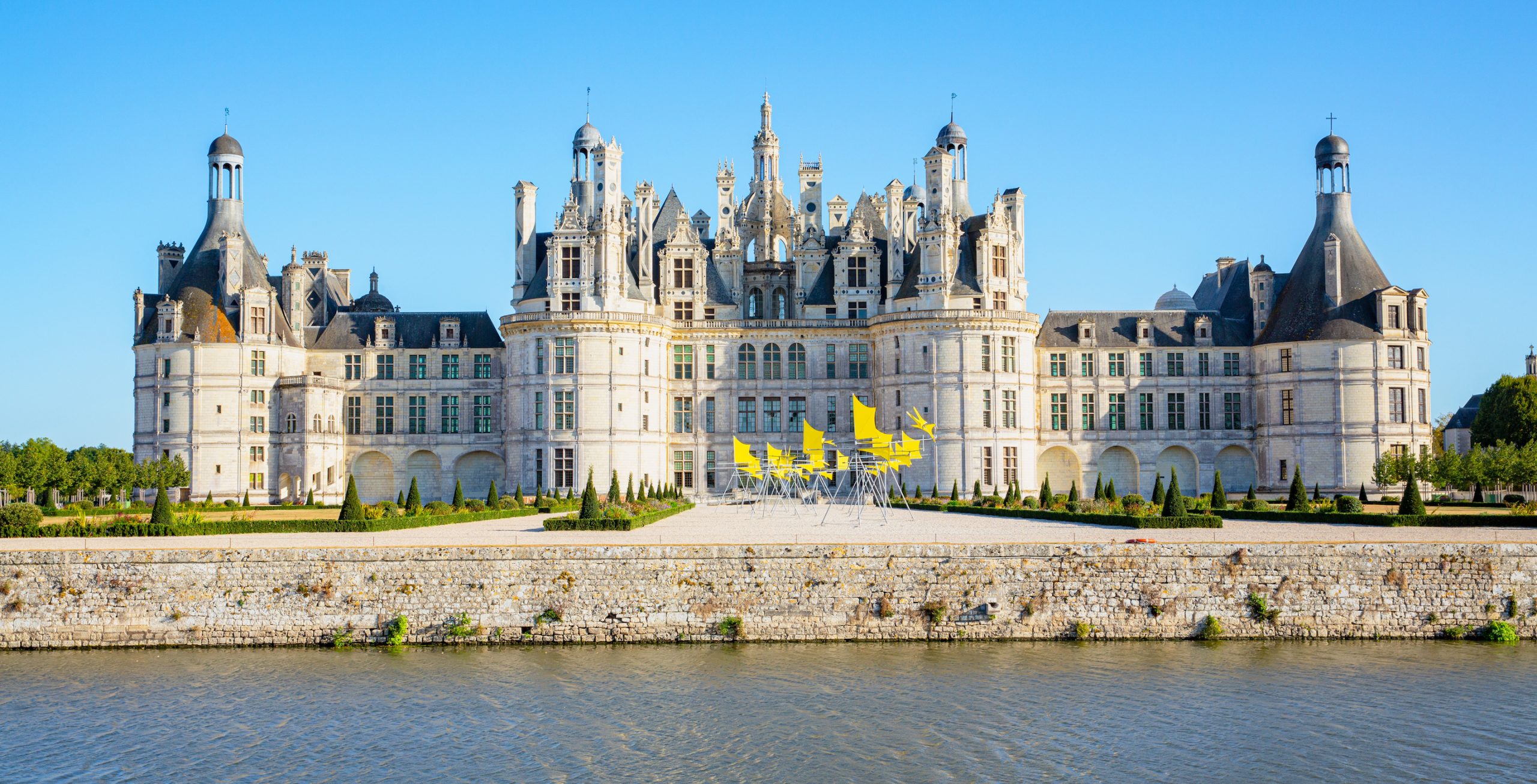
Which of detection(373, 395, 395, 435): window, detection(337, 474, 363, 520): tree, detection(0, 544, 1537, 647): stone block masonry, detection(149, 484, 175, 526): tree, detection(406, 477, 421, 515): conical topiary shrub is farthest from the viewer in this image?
detection(373, 395, 395, 435): window

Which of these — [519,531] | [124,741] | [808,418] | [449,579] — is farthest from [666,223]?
[124,741]

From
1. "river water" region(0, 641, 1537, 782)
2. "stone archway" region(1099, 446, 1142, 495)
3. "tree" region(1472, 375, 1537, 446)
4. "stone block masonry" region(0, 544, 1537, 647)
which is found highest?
"tree" region(1472, 375, 1537, 446)

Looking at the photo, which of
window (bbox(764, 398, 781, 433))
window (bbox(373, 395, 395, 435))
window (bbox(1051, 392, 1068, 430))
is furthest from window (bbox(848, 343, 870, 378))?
window (bbox(373, 395, 395, 435))

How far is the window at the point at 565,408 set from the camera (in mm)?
66062

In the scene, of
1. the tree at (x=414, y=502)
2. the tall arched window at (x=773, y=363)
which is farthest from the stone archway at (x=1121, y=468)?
the tree at (x=414, y=502)

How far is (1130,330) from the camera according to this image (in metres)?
71.5

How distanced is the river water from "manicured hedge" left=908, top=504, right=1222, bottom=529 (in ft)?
28.3

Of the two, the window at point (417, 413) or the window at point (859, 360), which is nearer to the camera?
the window at point (859, 360)

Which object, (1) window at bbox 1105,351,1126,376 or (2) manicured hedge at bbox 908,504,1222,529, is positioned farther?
(1) window at bbox 1105,351,1126,376

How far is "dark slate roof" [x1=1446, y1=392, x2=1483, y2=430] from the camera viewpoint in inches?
3799

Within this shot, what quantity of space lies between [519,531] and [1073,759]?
69.9 ft

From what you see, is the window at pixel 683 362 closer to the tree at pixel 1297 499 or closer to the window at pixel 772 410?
the window at pixel 772 410

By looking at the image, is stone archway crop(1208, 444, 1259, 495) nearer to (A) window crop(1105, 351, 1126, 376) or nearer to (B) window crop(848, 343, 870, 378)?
(A) window crop(1105, 351, 1126, 376)

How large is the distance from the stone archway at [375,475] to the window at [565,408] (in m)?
10.8
